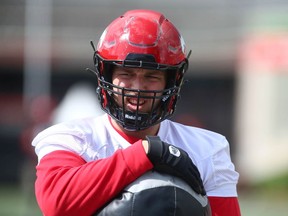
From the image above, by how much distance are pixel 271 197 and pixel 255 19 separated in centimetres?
718

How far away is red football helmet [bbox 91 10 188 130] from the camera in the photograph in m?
3.47

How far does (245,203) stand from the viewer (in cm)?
1561

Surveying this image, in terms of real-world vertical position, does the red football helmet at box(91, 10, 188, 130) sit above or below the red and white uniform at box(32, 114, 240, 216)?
above

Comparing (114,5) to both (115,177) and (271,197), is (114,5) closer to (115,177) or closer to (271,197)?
(271,197)

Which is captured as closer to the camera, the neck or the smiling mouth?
the smiling mouth

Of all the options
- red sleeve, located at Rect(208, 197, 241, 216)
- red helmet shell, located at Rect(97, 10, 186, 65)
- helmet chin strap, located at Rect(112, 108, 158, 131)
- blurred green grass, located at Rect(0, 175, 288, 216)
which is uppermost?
red helmet shell, located at Rect(97, 10, 186, 65)

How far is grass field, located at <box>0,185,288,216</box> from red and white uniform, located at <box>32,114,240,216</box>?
352 inches

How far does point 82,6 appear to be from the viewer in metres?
27.8

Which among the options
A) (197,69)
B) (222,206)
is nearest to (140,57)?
(222,206)

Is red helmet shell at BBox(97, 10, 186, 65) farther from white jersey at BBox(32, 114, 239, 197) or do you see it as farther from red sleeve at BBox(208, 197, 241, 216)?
red sleeve at BBox(208, 197, 241, 216)

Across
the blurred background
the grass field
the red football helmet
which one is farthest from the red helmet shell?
the blurred background

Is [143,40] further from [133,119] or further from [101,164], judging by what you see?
[101,164]

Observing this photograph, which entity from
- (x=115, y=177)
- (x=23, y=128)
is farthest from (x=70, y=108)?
(x=115, y=177)

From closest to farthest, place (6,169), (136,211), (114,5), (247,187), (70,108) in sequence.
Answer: (136,211) → (70,108) → (247,187) → (6,169) → (114,5)
